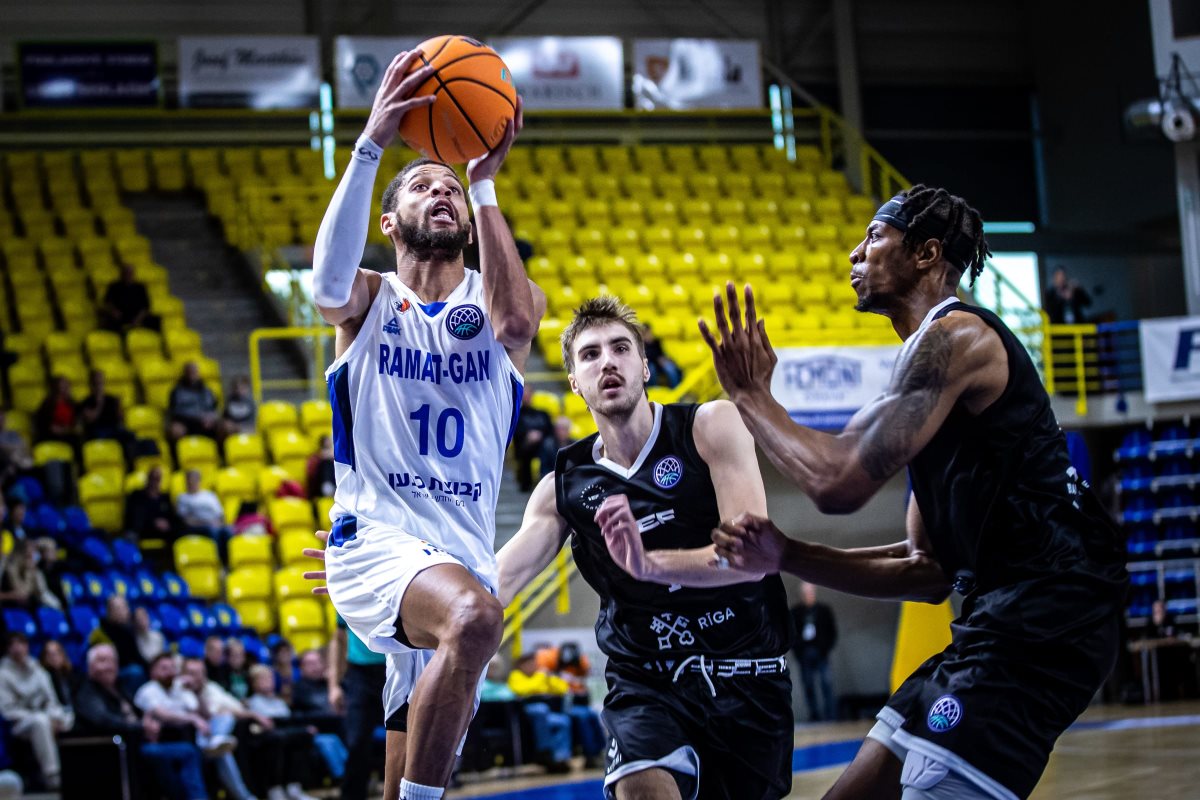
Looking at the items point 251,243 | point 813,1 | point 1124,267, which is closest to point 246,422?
point 251,243

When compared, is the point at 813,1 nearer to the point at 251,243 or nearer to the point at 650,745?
the point at 251,243

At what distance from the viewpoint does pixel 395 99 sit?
4.36 m

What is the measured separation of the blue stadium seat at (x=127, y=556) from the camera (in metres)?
12.1

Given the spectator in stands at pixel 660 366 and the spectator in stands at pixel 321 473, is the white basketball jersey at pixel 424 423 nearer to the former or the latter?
the spectator in stands at pixel 321 473

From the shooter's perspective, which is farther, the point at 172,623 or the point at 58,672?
the point at 172,623

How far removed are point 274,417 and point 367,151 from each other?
10.3 meters

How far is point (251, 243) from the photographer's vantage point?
59.8 ft

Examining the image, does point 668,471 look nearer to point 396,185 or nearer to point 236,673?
point 396,185

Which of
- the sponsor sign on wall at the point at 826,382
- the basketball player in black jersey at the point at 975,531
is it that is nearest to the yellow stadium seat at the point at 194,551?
the sponsor sign on wall at the point at 826,382

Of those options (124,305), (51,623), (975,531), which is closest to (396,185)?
(975,531)

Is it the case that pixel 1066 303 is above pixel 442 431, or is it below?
above

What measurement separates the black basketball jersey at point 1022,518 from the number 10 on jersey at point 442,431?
156 cm

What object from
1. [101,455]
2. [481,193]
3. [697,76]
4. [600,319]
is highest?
[697,76]

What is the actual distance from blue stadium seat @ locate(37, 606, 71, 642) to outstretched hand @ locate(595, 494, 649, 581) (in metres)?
8.32
